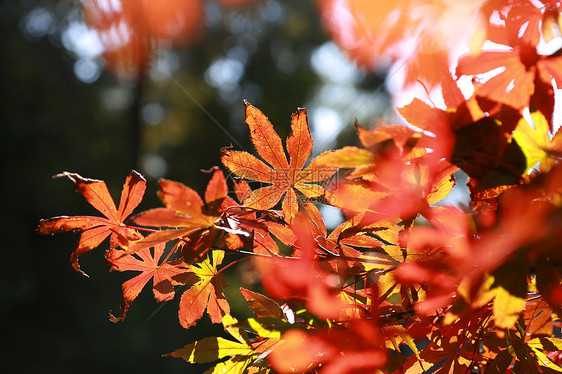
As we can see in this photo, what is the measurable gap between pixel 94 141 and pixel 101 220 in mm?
5300

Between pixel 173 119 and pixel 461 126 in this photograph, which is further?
pixel 173 119

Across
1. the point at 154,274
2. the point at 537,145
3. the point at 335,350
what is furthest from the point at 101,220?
the point at 537,145

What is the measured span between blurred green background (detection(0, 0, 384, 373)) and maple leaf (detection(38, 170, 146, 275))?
305 cm

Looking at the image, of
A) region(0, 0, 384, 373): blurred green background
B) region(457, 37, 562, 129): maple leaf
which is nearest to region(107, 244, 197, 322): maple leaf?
region(457, 37, 562, 129): maple leaf

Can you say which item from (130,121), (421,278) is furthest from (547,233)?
(130,121)

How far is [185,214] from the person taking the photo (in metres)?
0.34

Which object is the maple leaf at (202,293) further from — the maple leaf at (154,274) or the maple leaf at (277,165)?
the maple leaf at (277,165)

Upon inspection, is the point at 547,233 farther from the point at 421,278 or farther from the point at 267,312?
the point at 267,312

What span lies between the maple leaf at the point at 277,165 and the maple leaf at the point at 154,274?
0.46 ft

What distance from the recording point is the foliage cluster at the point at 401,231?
0.31m

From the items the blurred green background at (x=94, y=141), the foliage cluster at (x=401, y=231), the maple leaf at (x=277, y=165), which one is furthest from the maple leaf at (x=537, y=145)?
the blurred green background at (x=94, y=141)

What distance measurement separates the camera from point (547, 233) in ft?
0.86

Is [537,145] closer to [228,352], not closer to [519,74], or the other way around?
[519,74]

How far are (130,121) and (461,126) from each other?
6.19m
